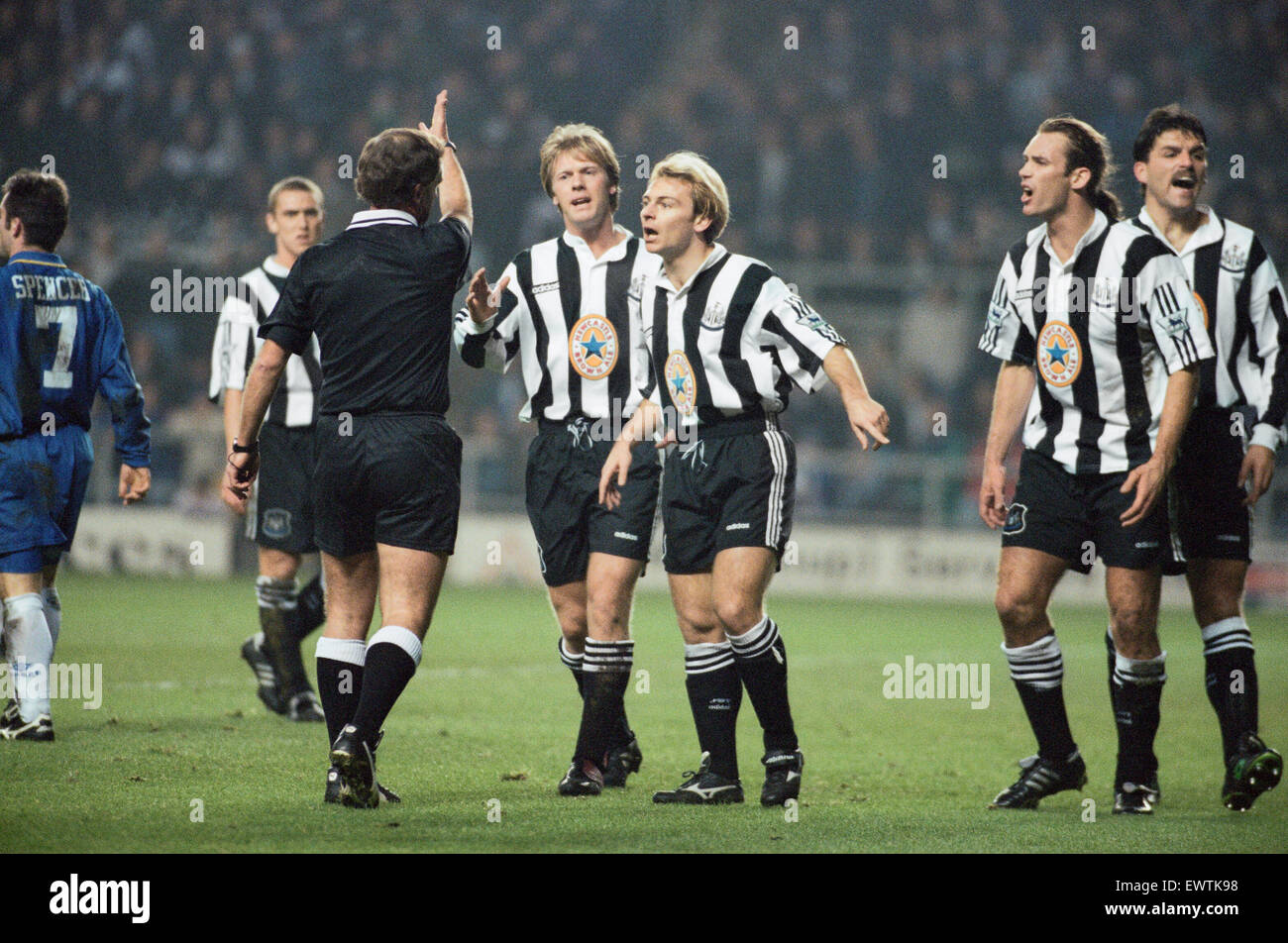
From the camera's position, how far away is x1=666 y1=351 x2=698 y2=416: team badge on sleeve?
546cm

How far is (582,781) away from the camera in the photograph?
553 cm

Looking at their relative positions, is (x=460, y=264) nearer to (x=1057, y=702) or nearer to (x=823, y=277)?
(x=1057, y=702)

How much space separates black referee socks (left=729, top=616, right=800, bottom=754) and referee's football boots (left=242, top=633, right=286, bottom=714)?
2.83 m

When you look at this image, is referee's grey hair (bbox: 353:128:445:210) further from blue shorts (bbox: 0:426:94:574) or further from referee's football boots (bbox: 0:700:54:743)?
referee's football boots (bbox: 0:700:54:743)

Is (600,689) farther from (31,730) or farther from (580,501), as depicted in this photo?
(31,730)

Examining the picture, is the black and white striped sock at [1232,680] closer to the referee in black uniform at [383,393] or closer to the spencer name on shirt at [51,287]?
the referee in black uniform at [383,393]

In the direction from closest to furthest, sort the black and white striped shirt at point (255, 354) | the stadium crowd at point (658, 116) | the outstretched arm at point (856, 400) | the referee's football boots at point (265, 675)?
the outstretched arm at point (856, 400)
the referee's football boots at point (265, 675)
the black and white striped shirt at point (255, 354)
the stadium crowd at point (658, 116)

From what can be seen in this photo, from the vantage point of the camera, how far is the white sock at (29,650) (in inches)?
246

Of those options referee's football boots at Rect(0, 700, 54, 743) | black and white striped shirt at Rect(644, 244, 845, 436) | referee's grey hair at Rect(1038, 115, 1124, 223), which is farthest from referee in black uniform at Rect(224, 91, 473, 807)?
referee's grey hair at Rect(1038, 115, 1124, 223)

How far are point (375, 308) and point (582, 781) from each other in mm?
1788

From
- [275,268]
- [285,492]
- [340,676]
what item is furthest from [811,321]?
[275,268]

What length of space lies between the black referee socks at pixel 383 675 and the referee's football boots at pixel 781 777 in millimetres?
1282

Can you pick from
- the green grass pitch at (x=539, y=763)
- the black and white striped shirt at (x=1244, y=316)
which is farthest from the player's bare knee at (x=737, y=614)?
the black and white striped shirt at (x=1244, y=316)

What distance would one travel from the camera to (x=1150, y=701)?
5566mm
